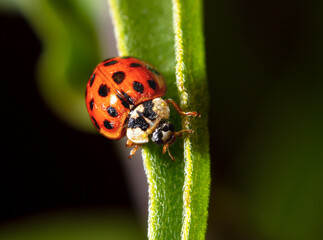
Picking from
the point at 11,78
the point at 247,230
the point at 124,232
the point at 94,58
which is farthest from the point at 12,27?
the point at 247,230

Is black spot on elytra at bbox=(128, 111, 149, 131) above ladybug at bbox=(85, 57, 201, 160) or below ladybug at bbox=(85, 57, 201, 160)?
below

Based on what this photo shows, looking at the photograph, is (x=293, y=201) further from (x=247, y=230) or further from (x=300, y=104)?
(x=300, y=104)

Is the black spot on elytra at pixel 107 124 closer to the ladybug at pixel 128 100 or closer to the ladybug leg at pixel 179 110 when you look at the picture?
the ladybug at pixel 128 100

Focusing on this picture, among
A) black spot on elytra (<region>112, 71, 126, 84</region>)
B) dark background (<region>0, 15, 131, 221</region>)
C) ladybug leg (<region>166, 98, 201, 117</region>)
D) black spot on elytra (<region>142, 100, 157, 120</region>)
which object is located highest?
black spot on elytra (<region>112, 71, 126, 84</region>)

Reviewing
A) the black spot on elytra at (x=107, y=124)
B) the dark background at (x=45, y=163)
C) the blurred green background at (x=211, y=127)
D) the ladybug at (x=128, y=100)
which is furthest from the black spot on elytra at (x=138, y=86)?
the dark background at (x=45, y=163)

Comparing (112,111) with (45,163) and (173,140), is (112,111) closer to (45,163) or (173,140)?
(173,140)

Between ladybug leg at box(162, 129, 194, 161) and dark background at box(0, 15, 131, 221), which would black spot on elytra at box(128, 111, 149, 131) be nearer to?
ladybug leg at box(162, 129, 194, 161)

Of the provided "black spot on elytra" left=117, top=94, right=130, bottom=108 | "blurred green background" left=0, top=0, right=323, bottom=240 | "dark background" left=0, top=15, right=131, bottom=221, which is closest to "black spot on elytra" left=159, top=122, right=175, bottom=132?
"black spot on elytra" left=117, top=94, right=130, bottom=108
